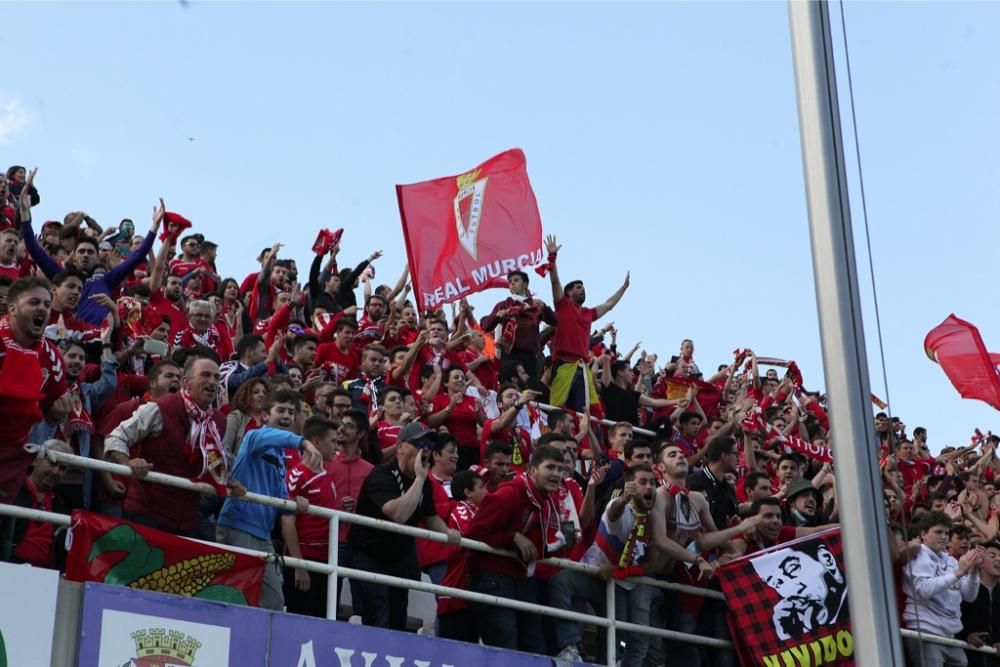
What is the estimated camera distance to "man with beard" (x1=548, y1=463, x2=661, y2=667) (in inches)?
481

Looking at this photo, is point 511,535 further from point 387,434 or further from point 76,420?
point 76,420

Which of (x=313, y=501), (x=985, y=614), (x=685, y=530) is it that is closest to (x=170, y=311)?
(x=313, y=501)

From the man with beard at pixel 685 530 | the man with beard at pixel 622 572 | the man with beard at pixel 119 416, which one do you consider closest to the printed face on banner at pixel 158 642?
the man with beard at pixel 119 416

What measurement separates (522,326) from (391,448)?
18.6 ft

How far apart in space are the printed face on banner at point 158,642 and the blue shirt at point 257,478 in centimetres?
73

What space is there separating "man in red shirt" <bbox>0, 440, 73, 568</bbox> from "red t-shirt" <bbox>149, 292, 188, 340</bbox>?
5054 millimetres

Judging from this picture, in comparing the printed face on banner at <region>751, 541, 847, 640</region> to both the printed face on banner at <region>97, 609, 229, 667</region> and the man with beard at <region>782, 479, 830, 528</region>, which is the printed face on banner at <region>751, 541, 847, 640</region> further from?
the printed face on banner at <region>97, 609, 229, 667</region>

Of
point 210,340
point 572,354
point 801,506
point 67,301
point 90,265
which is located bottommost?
point 801,506

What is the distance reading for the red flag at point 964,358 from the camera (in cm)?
1869

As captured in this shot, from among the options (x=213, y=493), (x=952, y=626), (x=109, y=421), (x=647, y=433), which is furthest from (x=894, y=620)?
(x=647, y=433)

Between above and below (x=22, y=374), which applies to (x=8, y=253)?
above

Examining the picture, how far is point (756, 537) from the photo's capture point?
1352 centimetres

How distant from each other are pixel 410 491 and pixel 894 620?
5.15 metres

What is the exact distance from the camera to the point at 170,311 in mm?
15016
